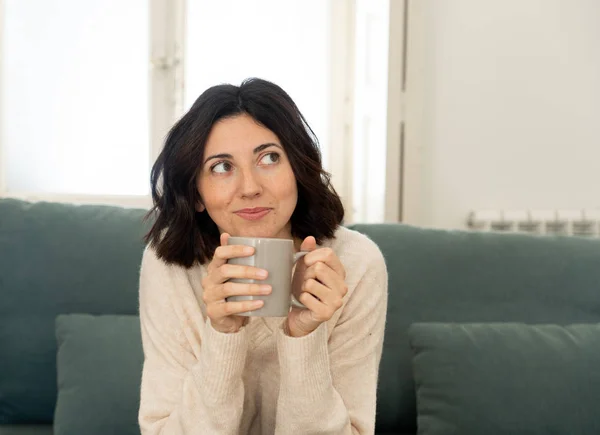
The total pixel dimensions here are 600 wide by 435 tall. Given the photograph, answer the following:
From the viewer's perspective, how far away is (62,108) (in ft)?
8.13

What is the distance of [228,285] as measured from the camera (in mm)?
841

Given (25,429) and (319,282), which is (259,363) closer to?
(319,282)

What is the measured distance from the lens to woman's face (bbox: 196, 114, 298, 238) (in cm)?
100

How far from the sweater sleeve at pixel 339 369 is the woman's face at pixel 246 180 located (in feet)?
0.58

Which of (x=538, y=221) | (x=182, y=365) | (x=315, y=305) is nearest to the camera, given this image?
(x=315, y=305)

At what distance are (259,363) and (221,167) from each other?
1.22ft

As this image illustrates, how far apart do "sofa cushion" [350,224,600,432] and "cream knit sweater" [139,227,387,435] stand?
41cm

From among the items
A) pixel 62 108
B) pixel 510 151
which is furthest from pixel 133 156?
pixel 510 151

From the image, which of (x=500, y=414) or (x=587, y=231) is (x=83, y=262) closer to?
(x=500, y=414)

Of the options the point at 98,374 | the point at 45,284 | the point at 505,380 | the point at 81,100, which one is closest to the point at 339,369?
the point at 505,380

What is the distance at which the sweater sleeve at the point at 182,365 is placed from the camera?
99 centimetres

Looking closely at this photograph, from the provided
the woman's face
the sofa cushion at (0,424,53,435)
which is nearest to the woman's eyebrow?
the woman's face

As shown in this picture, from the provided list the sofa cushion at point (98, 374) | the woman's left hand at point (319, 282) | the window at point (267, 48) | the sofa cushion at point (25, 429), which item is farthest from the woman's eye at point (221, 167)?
the window at point (267, 48)

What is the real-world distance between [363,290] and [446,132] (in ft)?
4.51
